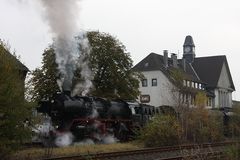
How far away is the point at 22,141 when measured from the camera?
19703 millimetres

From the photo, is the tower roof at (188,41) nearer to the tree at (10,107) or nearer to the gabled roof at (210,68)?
the gabled roof at (210,68)

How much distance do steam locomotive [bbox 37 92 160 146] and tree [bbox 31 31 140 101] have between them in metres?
16.3

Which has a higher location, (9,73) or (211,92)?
(211,92)

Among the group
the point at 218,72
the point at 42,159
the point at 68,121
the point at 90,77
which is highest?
the point at 218,72

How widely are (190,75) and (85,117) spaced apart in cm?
5272

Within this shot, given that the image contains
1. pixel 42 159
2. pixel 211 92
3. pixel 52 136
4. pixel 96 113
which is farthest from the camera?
pixel 211 92

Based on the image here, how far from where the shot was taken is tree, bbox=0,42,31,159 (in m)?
18.5

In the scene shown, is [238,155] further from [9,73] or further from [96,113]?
[96,113]

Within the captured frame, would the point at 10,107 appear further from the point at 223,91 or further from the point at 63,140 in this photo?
the point at 223,91

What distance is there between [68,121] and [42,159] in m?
8.87

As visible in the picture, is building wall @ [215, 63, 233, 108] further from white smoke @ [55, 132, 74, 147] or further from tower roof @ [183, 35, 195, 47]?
white smoke @ [55, 132, 74, 147]

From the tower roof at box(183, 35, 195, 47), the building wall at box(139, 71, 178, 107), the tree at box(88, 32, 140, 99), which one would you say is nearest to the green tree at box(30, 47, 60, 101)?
the tree at box(88, 32, 140, 99)

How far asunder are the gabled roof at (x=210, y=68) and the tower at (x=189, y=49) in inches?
44.7

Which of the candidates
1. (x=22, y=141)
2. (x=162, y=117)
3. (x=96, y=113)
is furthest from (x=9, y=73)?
(x=162, y=117)
